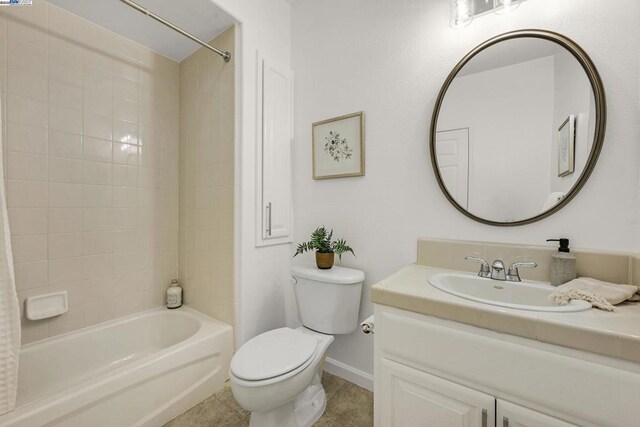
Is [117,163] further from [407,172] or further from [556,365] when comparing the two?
[556,365]

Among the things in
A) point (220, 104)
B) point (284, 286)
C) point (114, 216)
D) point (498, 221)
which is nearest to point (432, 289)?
point (498, 221)

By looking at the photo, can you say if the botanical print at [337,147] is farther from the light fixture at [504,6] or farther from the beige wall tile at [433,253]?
the light fixture at [504,6]

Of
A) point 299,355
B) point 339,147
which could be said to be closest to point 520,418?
point 299,355

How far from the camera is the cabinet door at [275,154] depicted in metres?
1.72

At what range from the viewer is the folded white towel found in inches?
32.8

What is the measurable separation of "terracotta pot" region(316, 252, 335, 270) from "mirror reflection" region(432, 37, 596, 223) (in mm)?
720

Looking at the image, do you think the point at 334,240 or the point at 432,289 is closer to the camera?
the point at 432,289

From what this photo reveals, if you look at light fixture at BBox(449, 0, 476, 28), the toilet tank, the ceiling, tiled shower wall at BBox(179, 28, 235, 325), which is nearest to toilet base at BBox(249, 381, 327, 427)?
the toilet tank

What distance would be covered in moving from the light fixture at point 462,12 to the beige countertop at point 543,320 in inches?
48.2

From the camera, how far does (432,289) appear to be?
1.01 m

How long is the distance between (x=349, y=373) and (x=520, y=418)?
1065 millimetres

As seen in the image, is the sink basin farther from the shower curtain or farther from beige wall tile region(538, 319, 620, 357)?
the shower curtain

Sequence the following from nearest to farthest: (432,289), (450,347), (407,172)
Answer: (450,347) → (432,289) → (407,172)

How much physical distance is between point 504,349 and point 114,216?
83.6 inches
